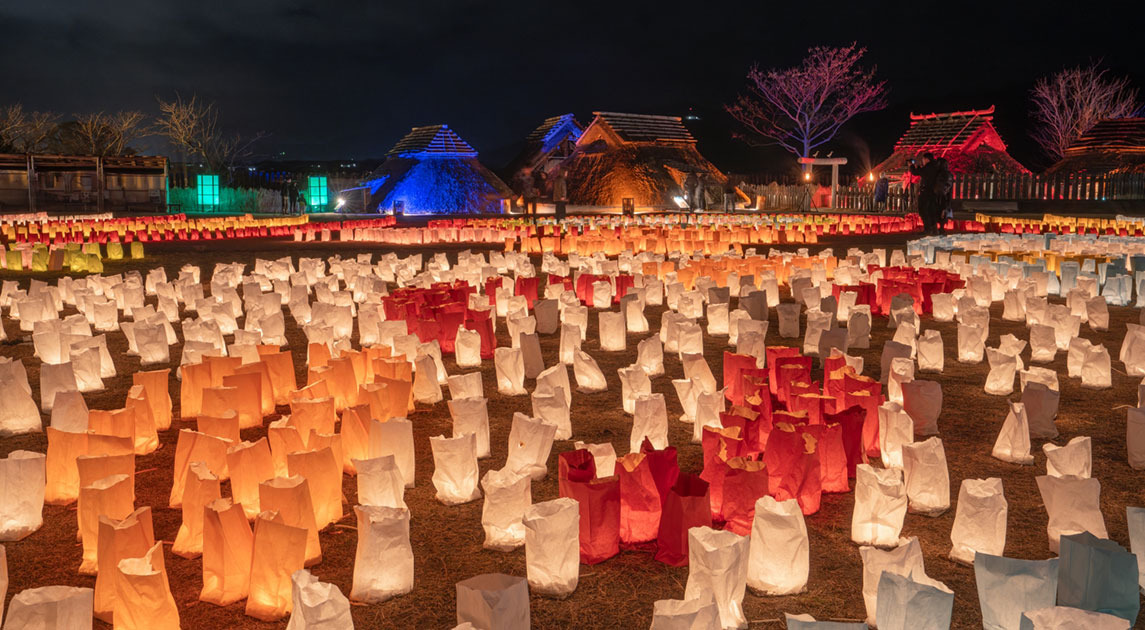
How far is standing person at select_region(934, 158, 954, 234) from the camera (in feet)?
73.3

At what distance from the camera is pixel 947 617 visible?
281 cm

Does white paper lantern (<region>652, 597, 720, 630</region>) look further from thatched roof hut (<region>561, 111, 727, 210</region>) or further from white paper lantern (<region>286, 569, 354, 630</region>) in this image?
thatched roof hut (<region>561, 111, 727, 210</region>)

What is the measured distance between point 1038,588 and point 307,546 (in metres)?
2.81

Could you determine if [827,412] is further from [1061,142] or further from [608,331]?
[1061,142]

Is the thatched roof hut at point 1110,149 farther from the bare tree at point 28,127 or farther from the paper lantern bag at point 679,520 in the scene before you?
the bare tree at point 28,127

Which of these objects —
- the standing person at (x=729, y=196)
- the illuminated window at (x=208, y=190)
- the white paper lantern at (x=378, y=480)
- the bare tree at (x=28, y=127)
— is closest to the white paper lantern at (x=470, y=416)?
the white paper lantern at (x=378, y=480)

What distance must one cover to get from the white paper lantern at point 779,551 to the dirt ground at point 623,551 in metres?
0.06

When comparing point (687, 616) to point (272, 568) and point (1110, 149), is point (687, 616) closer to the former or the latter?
point (272, 568)

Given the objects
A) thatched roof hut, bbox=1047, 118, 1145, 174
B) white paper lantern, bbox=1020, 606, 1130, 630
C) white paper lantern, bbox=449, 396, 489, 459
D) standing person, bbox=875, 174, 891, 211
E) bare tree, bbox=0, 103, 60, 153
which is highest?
bare tree, bbox=0, 103, 60, 153

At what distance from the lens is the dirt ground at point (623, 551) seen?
3.29m

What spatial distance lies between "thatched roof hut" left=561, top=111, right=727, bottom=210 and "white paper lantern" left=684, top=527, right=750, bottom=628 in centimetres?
4554

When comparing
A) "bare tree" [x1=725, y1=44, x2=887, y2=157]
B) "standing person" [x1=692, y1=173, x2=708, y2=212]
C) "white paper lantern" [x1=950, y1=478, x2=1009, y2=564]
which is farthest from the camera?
"bare tree" [x1=725, y1=44, x2=887, y2=157]

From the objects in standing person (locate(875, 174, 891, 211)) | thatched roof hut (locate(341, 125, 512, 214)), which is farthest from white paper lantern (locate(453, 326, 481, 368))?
thatched roof hut (locate(341, 125, 512, 214))

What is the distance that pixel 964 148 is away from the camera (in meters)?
48.5
